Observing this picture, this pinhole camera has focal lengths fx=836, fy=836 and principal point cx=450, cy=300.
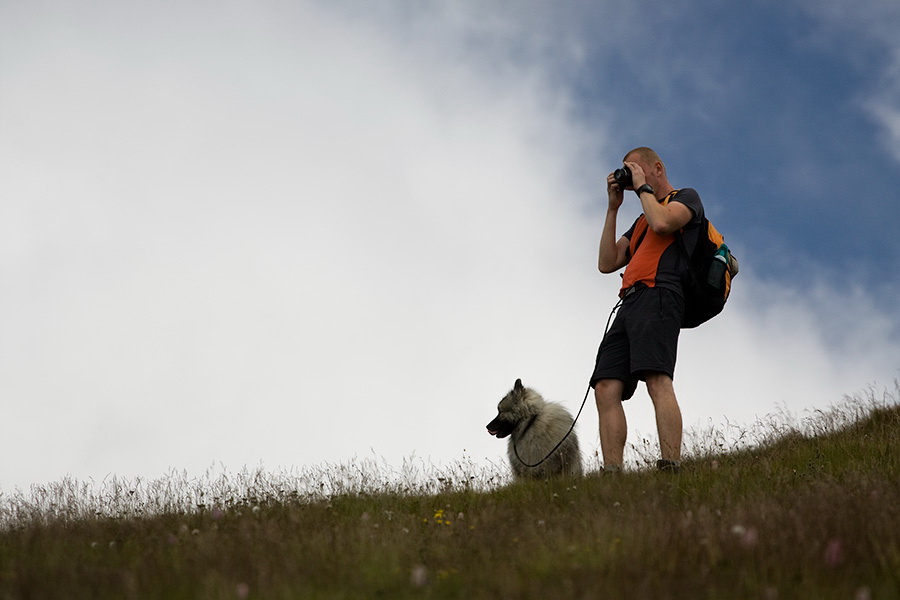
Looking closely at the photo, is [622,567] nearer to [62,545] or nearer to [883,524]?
[883,524]

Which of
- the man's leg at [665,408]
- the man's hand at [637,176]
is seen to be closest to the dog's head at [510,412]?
the man's leg at [665,408]

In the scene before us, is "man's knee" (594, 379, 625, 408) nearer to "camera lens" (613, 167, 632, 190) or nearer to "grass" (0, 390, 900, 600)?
"grass" (0, 390, 900, 600)

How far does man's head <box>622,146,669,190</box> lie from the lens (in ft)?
23.6

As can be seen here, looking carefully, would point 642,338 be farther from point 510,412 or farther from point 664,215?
point 510,412

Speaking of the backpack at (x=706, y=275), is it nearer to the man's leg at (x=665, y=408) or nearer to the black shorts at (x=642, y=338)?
the black shorts at (x=642, y=338)

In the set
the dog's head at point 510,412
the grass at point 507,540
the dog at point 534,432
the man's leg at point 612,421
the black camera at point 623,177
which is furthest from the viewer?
the dog's head at point 510,412

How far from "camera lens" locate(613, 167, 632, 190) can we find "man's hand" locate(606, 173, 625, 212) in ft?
0.13

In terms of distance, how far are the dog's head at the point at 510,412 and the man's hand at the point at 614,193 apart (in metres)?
2.61

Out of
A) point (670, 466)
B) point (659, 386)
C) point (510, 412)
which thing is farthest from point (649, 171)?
point (510, 412)

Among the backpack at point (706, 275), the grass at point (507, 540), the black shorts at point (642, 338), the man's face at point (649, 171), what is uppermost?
the man's face at point (649, 171)

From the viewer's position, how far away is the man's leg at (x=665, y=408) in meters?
6.57

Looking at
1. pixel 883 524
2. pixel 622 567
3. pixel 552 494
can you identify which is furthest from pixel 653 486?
pixel 622 567

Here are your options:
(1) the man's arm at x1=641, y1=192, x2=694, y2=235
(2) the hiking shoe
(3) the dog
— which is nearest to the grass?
(2) the hiking shoe

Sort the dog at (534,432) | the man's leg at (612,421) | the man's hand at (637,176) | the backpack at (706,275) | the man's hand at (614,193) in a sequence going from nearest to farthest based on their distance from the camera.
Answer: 1. the backpack at (706,275)
2. the man's leg at (612,421)
3. the man's hand at (637,176)
4. the man's hand at (614,193)
5. the dog at (534,432)
